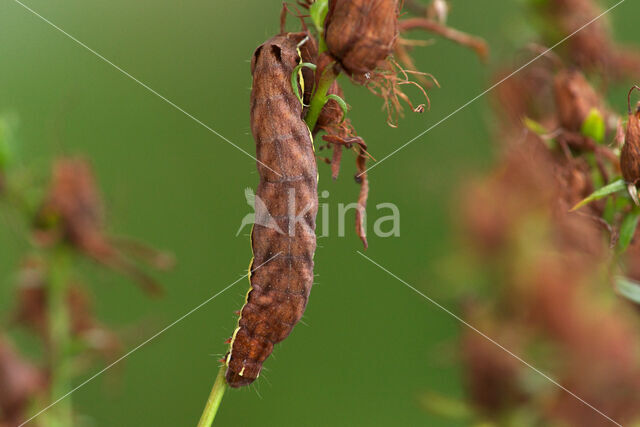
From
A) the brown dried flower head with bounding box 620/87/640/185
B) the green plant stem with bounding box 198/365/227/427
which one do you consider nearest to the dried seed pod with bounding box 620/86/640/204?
the brown dried flower head with bounding box 620/87/640/185

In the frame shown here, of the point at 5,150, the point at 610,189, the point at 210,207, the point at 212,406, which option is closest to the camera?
the point at 212,406

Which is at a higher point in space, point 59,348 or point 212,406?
point 212,406

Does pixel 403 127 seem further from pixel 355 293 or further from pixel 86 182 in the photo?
pixel 86 182

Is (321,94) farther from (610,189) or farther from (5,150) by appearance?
(5,150)

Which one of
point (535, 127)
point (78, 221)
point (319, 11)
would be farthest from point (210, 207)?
point (319, 11)

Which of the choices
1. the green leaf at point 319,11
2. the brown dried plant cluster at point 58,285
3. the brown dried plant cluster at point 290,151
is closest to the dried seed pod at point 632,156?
the brown dried plant cluster at point 290,151

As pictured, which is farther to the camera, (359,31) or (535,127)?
(535,127)
